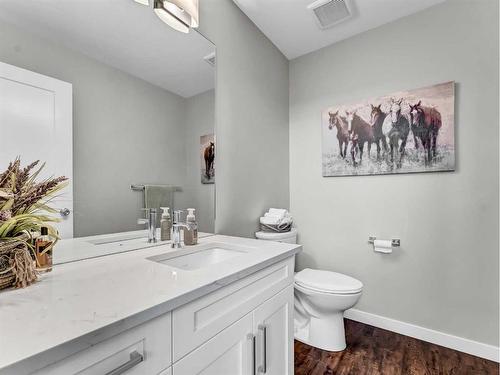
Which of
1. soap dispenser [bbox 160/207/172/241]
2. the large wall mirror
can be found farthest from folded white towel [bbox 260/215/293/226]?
soap dispenser [bbox 160/207/172/241]

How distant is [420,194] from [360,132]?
2.17 feet

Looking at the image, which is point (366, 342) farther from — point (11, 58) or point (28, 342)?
point (11, 58)

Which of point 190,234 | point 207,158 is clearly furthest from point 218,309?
point 207,158

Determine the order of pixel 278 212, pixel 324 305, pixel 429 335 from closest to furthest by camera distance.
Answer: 1. pixel 324 305
2. pixel 429 335
3. pixel 278 212

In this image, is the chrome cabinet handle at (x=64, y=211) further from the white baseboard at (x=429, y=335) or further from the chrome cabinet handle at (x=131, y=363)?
the white baseboard at (x=429, y=335)

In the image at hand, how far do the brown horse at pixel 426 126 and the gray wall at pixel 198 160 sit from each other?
149cm

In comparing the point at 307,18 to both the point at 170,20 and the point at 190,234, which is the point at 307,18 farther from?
the point at 190,234

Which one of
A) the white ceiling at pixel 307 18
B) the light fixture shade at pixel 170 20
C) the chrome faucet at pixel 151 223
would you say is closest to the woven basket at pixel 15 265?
the chrome faucet at pixel 151 223

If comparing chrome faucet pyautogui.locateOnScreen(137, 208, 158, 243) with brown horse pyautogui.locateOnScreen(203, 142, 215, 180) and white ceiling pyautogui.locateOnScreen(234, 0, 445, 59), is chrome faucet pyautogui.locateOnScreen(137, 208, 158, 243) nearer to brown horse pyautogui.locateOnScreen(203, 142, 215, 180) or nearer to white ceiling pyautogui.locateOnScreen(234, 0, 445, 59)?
brown horse pyautogui.locateOnScreen(203, 142, 215, 180)

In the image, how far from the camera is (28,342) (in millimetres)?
441

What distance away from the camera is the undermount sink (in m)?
1.13

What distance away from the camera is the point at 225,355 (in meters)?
0.82

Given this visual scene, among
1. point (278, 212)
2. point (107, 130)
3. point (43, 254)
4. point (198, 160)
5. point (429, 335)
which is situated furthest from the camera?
point (278, 212)

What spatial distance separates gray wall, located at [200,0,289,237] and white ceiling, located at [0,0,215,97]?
0.19 meters
